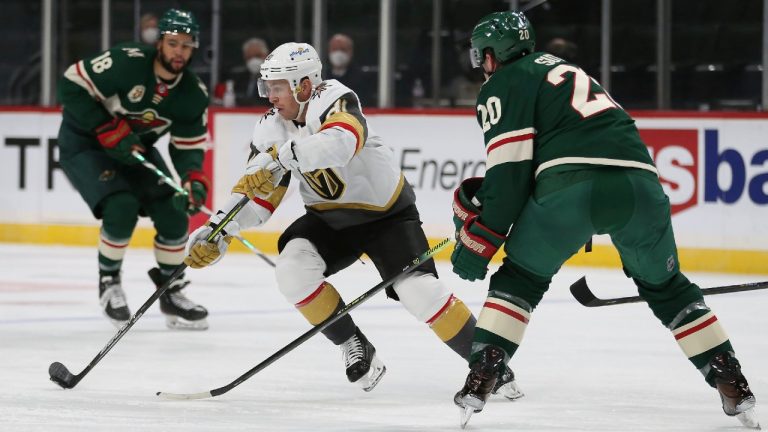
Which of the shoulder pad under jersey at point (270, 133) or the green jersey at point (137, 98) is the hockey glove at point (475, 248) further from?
the green jersey at point (137, 98)

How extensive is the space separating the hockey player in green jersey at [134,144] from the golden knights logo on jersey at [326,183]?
5.24 ft

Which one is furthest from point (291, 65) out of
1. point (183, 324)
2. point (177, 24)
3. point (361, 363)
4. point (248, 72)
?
point (248, 72)

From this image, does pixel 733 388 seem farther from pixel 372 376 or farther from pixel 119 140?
pixel 119 140

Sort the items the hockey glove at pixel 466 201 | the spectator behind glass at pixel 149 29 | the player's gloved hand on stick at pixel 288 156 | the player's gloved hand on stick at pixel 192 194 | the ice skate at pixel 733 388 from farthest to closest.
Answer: the spectator behind glass at pixel 149 29 < the player's gloved hand on stick at pixel 192 194 < the player's gloved hand on stick at pixel 288 156 < the hockey glove at pixel 466 201 < the ice skate at pixel 733 388

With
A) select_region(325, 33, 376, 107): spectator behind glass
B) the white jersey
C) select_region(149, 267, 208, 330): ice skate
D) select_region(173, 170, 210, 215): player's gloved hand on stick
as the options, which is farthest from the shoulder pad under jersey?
select_region(325, 33, 376, 107): spectator behind glass

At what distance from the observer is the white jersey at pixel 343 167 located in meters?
3.80

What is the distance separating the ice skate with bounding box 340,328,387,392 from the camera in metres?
3.98

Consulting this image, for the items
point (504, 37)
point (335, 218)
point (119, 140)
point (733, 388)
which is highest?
point (504, 37)

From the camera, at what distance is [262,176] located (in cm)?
391

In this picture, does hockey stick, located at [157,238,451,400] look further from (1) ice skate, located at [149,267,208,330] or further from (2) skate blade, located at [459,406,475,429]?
(1) ice skate, located at [149,267,208,330]

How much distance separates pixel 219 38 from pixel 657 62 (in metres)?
3.23

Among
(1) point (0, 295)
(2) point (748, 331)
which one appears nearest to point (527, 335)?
(2) point (748, 331)

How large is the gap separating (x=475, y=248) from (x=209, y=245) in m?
1.08

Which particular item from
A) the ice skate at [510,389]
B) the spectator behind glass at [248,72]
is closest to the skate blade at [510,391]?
the ice skate at [510,389]
